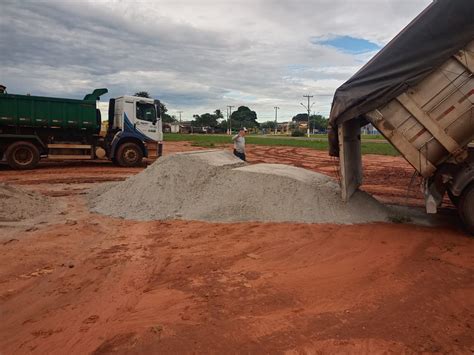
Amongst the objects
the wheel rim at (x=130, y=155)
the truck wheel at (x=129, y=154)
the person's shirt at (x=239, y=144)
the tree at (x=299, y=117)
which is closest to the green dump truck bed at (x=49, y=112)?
the truck wheel at (x=129, y=154)

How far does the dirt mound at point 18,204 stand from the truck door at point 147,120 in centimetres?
887

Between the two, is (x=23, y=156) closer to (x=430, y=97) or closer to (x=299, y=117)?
(x=430, y=97)

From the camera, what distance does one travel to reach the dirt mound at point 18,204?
→ 27.1 feet

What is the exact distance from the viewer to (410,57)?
6973mm

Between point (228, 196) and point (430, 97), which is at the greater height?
point (430, 97)

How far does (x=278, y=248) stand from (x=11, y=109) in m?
14.2

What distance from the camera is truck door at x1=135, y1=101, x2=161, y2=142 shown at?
18266mm

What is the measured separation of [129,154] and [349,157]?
1232 cm

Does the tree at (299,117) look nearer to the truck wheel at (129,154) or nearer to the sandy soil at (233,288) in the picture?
the truck wheel at (129,154)

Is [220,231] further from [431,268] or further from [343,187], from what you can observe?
[431,268]

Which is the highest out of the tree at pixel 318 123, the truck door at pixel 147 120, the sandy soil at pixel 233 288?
the tree at pixel 318 123

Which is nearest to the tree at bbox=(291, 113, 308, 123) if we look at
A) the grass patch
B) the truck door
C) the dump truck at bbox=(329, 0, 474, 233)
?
the grass patch

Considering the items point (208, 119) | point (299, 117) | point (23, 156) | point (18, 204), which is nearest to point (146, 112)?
point (23, 156)

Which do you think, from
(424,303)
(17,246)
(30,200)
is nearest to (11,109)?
(30,200)
